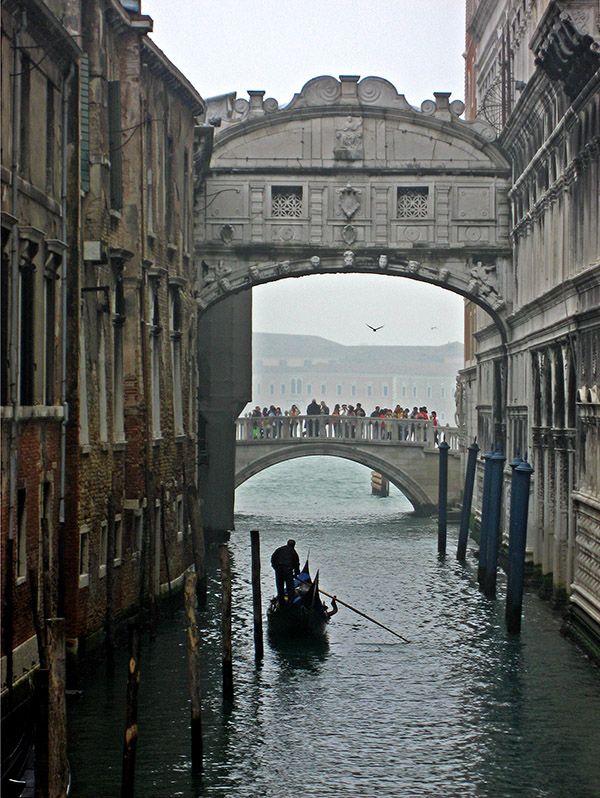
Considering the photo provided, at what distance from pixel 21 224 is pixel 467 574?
14727mm

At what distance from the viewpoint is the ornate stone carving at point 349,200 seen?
25500mm

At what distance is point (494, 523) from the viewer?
2267 centimetres

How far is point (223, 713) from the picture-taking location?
14719 millimetres

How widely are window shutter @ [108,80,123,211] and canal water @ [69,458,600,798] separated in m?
4.84

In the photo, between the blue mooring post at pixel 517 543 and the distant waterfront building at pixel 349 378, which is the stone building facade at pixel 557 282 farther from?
the distant waterfront building at pixel 349 378

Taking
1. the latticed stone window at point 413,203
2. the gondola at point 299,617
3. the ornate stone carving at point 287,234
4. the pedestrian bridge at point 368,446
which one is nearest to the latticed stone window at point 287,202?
the ornate stone carving at point 287,234

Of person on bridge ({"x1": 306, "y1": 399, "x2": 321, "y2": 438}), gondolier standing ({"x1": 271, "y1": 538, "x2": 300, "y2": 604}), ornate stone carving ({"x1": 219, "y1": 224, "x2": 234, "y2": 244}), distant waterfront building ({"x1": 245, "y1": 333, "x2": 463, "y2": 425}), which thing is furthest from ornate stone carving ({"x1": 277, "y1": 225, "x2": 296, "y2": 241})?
distant waterfront building ({"x1": 245, "y1": 333, "x2": 463, "y2": 425})

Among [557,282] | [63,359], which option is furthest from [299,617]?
[557,282]

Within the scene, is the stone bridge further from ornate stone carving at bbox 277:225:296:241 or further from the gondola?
the gondola

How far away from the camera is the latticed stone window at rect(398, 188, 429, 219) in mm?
25641

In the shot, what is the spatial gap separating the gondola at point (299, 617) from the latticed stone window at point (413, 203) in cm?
800

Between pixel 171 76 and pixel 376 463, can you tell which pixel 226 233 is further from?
pixel 376 463

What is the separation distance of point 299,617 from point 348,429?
20.6 m

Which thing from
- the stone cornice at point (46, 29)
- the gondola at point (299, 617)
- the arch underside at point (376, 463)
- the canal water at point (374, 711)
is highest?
the stone cornice at point (46, 29)
